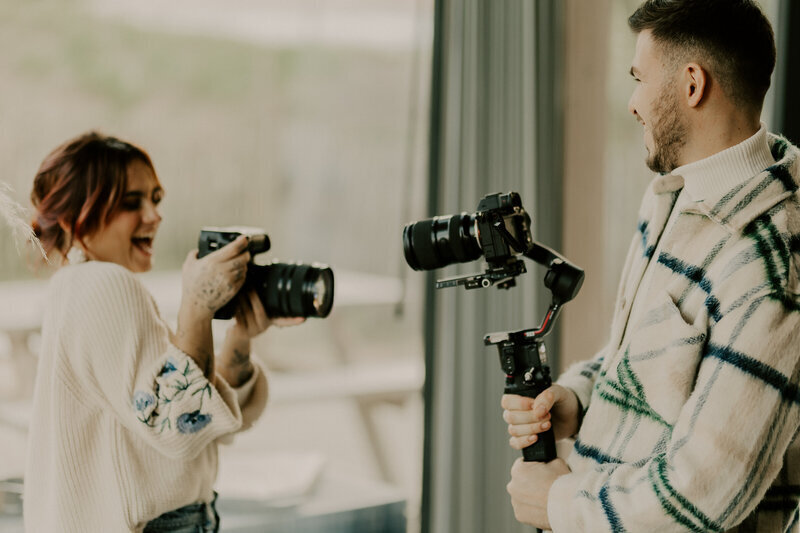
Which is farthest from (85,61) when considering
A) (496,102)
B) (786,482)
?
(786,482)

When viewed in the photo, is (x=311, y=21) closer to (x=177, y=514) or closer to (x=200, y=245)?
(x=200, y=245)

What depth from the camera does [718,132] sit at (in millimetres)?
1033

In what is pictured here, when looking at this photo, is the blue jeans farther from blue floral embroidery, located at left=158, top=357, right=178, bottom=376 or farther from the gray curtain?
the gray curtain

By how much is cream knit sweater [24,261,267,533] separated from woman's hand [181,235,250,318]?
7cm

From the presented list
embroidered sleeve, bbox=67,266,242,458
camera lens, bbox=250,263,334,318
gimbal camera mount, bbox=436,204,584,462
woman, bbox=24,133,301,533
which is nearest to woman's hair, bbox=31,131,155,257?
woman, bbox=24,133,301,533

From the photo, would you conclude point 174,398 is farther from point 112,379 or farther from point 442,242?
point 442,242

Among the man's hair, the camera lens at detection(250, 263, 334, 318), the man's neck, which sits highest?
the man's hair

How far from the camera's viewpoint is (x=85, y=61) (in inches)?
63.3

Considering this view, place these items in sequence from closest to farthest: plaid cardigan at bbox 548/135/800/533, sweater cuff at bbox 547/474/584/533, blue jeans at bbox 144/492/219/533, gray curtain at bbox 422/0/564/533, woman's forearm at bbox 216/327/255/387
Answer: plaid cardigan at bbox 548/135/800/533 → sweater cuff at bbox 547/474/584/533 → blue jeans at bbox 144/492/219/533 → woman's forearm at bbox 216/327/255/387 → gray curtain at bbox 422/0/564/533

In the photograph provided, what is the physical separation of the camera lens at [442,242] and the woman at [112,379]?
0.95ft

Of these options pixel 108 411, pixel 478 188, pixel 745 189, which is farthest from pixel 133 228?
pixel 745 189

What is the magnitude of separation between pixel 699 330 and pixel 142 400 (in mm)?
778

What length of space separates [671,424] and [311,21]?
1316 mm

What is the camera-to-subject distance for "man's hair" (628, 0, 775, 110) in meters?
1.02
